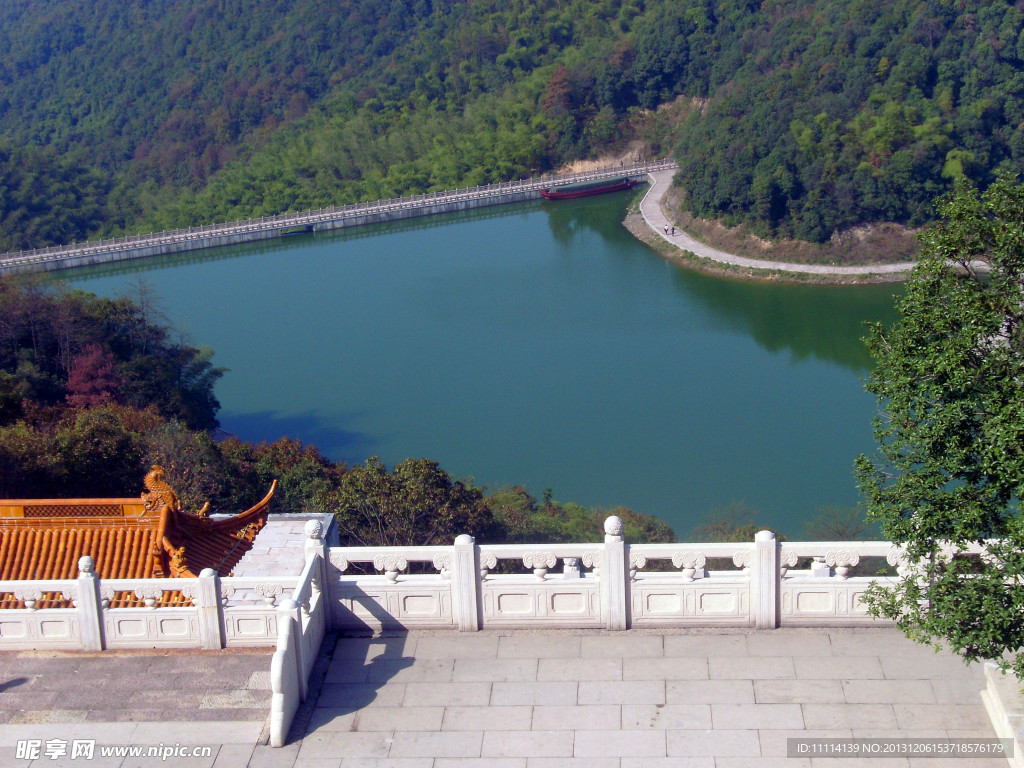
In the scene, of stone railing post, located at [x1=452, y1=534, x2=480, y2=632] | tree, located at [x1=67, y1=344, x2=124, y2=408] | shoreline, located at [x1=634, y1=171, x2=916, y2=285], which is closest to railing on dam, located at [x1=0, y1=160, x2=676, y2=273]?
shoreline, located at [x1=634, y1=171, x2=916, y2=285]

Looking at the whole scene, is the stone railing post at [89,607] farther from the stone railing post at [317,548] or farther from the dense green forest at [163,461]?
the dense green forest at [163,461]

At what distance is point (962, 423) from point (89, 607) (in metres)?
5.49

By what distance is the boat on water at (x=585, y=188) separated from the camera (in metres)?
60.5

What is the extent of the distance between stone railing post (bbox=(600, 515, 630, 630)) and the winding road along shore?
111 ft

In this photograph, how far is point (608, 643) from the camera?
7.64 meters

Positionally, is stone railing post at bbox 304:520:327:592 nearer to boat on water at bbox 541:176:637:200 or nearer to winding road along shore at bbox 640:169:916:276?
winding road along shore at bbox 640:169:916:276

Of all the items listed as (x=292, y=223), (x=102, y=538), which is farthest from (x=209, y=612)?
(x=292, y=223)

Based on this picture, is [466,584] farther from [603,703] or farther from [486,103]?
[486,103]

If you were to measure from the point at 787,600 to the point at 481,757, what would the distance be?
7.74 feet

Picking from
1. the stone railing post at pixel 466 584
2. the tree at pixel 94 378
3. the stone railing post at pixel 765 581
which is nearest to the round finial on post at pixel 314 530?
the stone railing post at pixel 466 584

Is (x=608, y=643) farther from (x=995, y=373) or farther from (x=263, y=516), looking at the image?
(x=263, y=516)

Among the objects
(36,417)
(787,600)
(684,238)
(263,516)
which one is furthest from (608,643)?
(684,238)

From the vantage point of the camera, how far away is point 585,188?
6094cm

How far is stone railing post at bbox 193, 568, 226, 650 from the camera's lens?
7.53 meters
